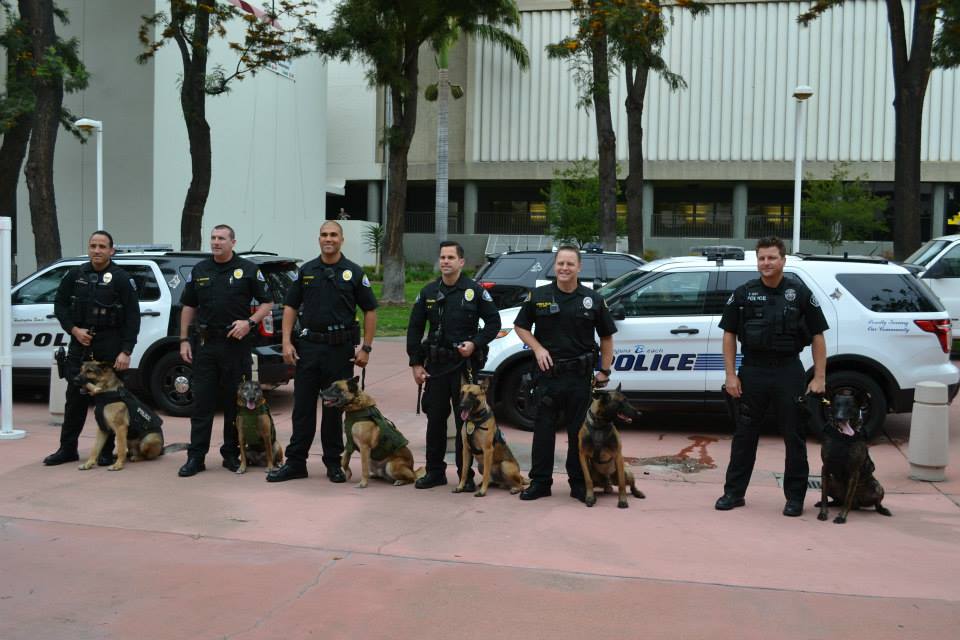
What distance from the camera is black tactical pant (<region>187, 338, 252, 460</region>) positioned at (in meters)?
7.54

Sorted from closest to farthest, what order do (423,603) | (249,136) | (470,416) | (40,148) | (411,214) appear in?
1. (423,603)
2. (470,416)
3. (40,148)
4. (249,136)
5. (411,214)

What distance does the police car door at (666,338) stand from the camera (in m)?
9.23

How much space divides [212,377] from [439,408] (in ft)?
6.12

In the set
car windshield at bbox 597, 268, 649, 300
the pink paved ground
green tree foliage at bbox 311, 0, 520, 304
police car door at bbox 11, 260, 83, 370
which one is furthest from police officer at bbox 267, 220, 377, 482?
green tree foliage at bbox 311, 0, 520, 304

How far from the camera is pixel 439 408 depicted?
23.5 ft

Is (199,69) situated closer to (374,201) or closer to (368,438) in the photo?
(368,438)

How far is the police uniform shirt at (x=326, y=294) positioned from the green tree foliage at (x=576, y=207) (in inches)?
1126

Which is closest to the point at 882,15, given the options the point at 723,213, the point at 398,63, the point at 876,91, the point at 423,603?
the point at 876,91

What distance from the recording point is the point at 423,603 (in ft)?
15.9

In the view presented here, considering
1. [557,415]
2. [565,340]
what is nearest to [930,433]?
[557,415]

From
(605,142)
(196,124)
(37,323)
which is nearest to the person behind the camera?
(37,323)

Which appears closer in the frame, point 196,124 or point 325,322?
point 325,322

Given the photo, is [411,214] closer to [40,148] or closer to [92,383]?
[40,148]

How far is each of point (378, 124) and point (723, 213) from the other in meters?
17.5
